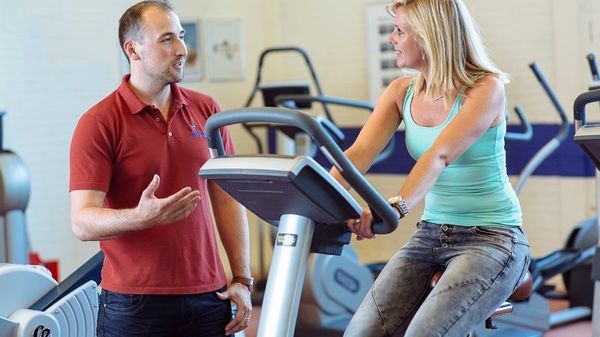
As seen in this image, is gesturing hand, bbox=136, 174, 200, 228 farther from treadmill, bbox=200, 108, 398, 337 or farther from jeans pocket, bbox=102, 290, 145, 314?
jeans pocket, bbox=102, 290, 145, 314

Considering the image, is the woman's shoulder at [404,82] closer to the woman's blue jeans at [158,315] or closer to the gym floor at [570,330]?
the woman's blue jeans at [158,315]

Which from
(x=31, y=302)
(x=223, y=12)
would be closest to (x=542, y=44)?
(x=223, y=12)

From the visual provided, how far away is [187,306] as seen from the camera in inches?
104

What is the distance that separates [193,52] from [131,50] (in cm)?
418

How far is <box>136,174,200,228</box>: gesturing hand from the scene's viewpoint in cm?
226

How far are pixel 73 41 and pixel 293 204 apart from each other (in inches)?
161

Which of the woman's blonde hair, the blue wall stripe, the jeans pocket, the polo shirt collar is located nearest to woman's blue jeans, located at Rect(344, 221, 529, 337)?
the woman's blonde hair

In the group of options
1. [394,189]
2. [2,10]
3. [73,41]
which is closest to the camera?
[2,10]

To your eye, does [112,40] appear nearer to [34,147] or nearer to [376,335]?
[34,147]

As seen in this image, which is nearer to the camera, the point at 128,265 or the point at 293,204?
the point at 293,204

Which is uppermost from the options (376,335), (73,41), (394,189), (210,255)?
(73,41)

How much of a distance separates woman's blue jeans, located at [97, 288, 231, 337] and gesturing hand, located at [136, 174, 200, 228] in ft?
1.16

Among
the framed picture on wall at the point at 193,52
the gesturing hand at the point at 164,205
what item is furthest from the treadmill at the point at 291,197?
the framed picture on wall at the point at 193,52

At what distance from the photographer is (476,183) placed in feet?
8.46
